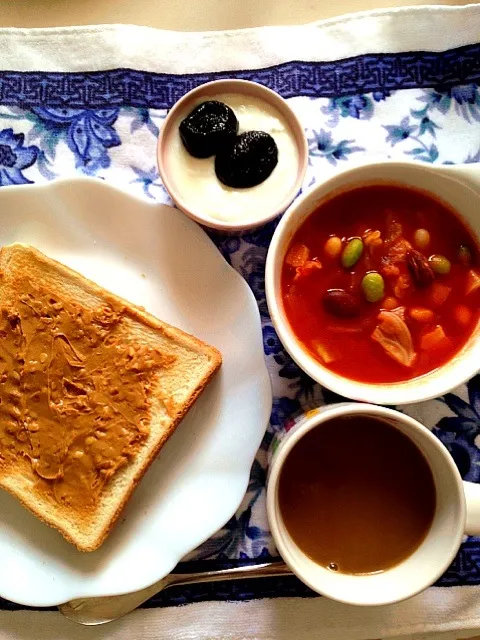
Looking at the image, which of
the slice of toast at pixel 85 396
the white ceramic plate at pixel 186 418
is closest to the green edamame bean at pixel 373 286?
the white ceramic plate at pixel 186 418

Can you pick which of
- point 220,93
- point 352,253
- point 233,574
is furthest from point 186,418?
point 220,93

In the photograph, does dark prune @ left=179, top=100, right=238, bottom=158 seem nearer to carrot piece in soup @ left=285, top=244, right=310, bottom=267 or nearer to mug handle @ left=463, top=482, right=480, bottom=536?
carrot piece in soup @ left=285, top=244, right=310, bottom=267

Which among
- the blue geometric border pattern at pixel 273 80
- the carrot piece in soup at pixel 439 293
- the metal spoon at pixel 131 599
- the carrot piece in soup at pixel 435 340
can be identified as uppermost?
the blue geometric border pattern at pixel 273 80

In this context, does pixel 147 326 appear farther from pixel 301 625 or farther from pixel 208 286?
pixel 301 625

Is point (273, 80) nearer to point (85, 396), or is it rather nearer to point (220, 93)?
point (220, 93)

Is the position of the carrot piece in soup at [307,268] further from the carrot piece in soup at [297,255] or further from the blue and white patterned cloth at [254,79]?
the blue and white patterned cloth at [254,79]

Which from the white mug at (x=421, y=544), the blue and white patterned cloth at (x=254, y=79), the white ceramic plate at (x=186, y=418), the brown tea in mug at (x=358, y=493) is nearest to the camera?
the white mug at (x=421, y=544)

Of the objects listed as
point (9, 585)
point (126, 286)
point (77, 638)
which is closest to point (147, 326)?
point (126, 286)
